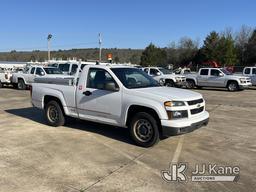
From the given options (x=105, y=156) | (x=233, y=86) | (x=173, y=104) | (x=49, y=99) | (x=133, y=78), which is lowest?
(x=105, y=156)

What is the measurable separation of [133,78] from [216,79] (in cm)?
1840

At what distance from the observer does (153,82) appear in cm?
871

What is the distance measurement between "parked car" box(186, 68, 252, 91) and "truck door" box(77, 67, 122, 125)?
59.3 feet

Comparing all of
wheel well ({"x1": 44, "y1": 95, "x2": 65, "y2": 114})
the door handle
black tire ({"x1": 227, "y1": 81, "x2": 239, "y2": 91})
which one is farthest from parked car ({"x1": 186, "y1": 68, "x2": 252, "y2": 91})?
the door handle

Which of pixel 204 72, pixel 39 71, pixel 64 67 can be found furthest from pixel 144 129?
pixel 204 72

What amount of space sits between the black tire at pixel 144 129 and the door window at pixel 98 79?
1.20 metres

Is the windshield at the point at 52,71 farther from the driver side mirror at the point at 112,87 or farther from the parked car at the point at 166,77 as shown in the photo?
the driver side mirror at the point at 112,87

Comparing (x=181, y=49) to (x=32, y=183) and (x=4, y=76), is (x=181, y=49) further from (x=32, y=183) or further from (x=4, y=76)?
(x=32, y=183)

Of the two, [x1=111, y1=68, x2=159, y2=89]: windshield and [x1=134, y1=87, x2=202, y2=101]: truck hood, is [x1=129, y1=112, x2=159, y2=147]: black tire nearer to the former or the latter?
[x1=134, y1=87, x2=202, y2=101]: truck hood

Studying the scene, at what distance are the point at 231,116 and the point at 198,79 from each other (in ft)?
48.2

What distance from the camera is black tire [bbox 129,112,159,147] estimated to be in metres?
7.30

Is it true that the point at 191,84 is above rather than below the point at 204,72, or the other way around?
below

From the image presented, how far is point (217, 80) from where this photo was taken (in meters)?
25.5

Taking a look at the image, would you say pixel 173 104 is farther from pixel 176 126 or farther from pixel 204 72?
pixel 204 72
